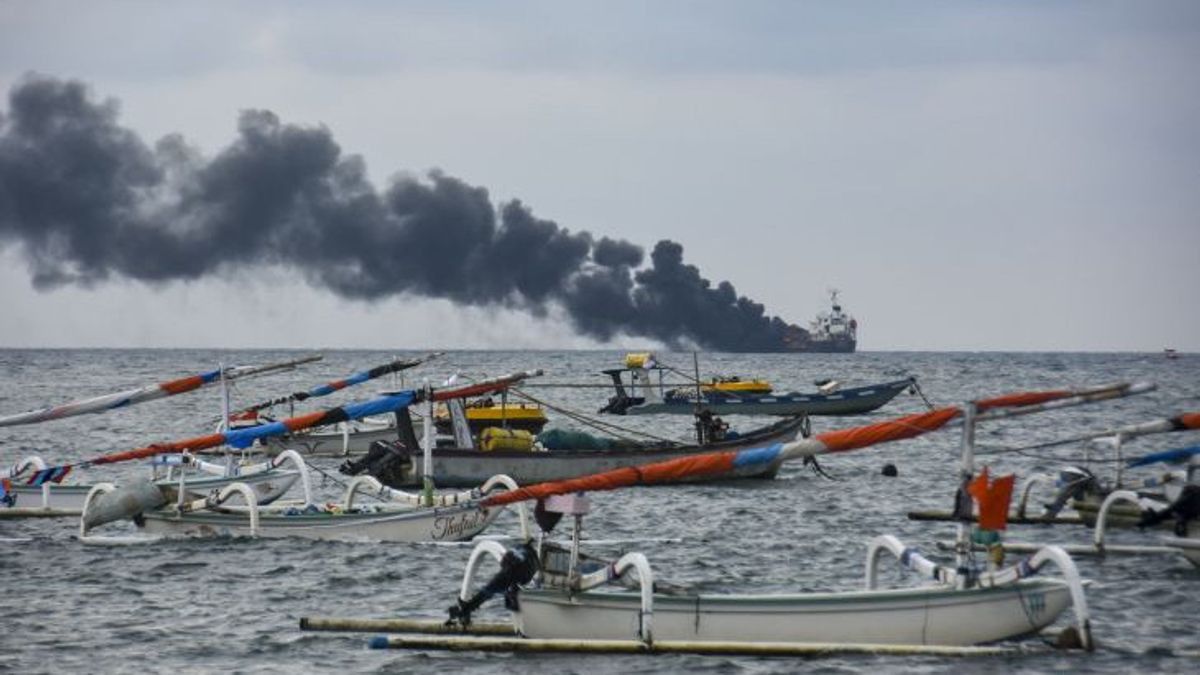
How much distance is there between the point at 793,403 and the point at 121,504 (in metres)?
61.1

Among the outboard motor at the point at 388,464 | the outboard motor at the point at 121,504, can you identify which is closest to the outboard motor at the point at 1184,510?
the outboard motor at the point at 121,504

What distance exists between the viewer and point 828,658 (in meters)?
24.2

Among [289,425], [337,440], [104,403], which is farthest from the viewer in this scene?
[337,440]

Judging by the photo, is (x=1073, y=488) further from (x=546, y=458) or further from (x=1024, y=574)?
(x=1024, y=574)

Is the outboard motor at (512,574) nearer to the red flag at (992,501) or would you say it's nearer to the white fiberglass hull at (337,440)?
the red flag at (992,501)

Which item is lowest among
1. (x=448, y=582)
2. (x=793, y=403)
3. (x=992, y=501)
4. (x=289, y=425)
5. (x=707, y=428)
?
(x=448, y=582)

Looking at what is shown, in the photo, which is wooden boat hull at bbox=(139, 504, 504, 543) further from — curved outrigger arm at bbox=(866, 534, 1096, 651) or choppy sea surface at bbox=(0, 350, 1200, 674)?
curved outrigger arm at bbox=(866, 534, 1096, 651)

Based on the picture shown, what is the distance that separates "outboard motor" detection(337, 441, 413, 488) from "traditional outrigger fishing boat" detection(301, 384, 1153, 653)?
73.3ft

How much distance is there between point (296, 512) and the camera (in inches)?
1471

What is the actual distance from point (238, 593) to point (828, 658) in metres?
12.0

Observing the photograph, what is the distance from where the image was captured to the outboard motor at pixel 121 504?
36969mm

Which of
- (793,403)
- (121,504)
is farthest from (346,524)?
(793,403)

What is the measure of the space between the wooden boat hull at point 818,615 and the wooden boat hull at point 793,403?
2635 inches

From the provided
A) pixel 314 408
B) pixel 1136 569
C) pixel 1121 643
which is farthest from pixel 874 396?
pixel 1121 643
